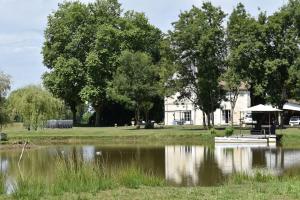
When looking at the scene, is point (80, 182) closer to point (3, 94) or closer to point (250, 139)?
point (250, 139)

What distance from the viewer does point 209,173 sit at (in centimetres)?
2323

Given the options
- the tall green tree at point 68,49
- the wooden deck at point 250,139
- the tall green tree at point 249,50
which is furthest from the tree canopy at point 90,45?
→ the wooden deck at point 250,139

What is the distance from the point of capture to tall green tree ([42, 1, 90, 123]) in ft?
243

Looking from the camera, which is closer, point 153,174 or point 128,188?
point 128,188

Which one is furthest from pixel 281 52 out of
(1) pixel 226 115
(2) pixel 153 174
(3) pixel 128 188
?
(3) pixel 128 188

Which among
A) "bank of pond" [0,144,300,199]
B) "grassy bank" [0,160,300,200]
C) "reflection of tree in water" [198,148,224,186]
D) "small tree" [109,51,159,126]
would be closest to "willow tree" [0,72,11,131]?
"small tree" [109,51,159,126]

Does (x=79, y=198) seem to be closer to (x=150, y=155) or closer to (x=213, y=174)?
(x=213, y=174)

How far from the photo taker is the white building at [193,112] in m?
79.8

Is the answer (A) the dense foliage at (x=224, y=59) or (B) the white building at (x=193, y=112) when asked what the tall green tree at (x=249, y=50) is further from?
(B) the white building at (x=193, y=112)

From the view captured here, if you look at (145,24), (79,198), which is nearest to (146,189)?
(79,198)

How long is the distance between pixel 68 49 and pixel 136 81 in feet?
54.0

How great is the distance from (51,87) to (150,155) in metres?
44.8

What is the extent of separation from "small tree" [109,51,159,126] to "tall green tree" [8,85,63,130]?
783 cm

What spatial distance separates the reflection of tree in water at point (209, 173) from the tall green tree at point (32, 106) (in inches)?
1360
